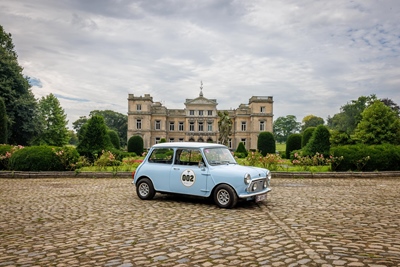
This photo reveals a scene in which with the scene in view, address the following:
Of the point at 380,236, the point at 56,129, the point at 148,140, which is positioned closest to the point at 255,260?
the point at 380,236

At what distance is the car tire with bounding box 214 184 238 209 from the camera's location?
7242mm

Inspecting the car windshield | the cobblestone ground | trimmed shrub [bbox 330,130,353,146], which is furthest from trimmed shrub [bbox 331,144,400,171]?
trimmed shrub [bbox 330,130,353,146]

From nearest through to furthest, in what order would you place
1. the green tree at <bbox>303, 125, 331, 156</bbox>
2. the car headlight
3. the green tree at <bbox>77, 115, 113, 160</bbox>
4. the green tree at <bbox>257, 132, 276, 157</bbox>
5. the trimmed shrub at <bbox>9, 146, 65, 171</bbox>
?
the car headlight < the trimmed shrub at <bbox>9, 146, 65, 171</bbox> < the green tree at <bbox>77, 115, 113, 160</bbox> < the green tree at <bbox>303, 125, 331, 156</bbox> < the green tree at <bbox>257, 132, 276, 157</bbox>

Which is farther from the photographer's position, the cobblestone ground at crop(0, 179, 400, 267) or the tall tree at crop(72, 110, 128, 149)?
the tall tree at crop(72, 110, 128, 149)

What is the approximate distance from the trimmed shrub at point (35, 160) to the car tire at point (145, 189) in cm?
857

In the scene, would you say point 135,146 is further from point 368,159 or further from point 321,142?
point 368,159

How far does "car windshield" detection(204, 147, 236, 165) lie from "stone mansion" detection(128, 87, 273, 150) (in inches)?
2097

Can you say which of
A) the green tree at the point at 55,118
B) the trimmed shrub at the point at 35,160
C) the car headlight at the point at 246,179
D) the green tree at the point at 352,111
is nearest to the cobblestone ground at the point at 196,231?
the car headlight at the point at 246,179

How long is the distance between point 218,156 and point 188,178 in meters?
1.01

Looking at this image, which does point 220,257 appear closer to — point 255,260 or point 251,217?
point 255,260

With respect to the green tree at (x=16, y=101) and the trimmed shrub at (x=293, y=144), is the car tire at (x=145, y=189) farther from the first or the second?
the trimmed shrub at (x=293, y=144)

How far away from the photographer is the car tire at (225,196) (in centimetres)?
724

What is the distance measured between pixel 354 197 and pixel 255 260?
6.31m

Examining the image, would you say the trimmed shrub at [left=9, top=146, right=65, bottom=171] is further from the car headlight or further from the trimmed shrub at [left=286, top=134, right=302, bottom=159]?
the trimmed shrub at [left=286, top=134, right=302, bottom=159]
